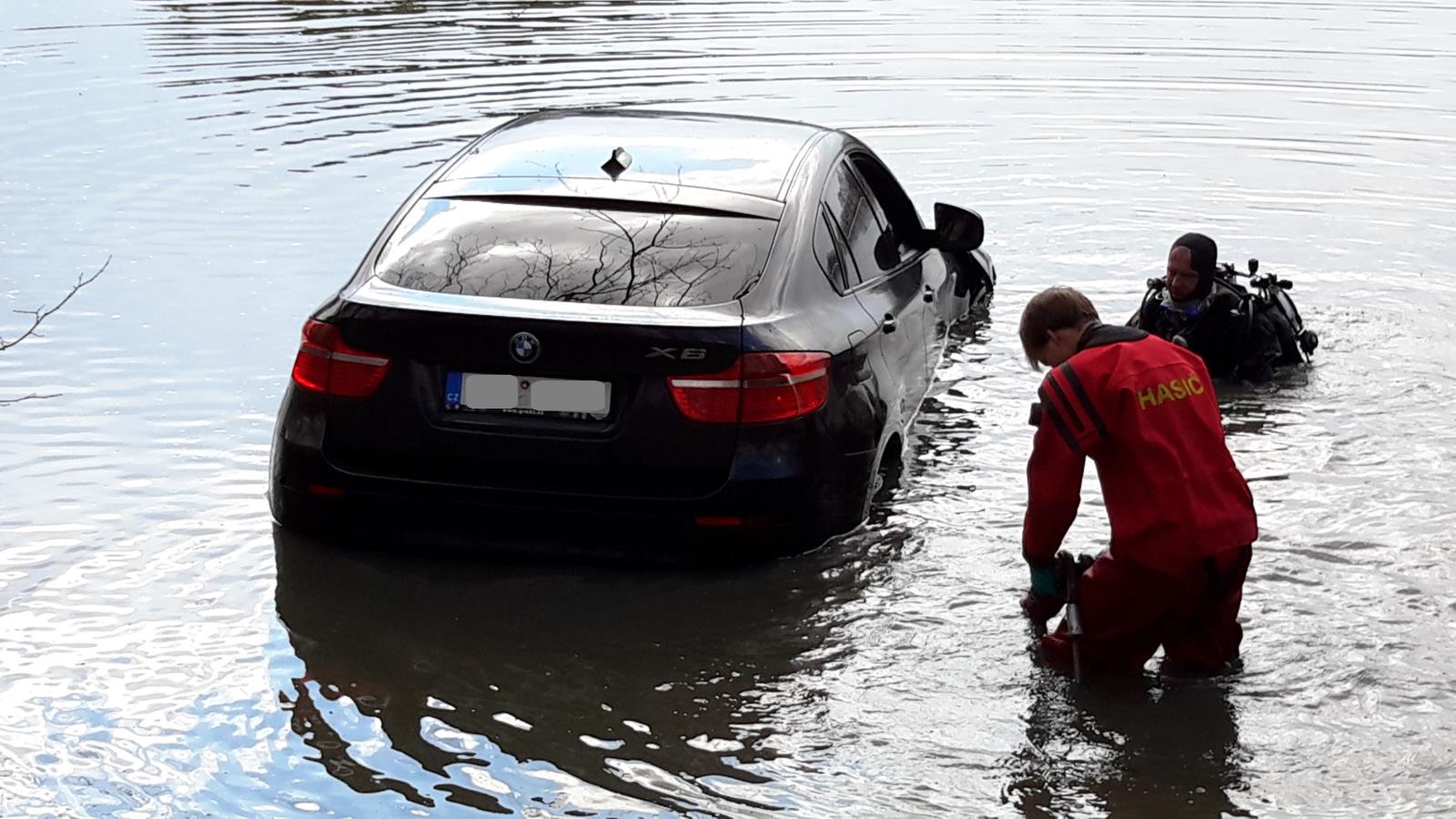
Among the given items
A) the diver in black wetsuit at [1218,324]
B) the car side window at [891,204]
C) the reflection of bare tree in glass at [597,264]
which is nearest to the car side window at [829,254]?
the reflection of bare tree in glass at [597,264]

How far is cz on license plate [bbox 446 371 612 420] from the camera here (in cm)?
635

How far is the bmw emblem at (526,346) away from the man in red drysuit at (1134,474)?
1.59 m

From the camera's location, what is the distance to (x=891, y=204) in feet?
28.2

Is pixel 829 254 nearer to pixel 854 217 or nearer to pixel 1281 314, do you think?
pixel 854 217

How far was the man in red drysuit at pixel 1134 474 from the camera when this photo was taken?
219 inches

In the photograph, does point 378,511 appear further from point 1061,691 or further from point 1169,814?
point 1169,814

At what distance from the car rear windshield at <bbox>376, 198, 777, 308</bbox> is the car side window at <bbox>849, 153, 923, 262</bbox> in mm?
1508

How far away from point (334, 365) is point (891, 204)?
9.97ft

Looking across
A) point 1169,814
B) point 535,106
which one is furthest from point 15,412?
point 535,106

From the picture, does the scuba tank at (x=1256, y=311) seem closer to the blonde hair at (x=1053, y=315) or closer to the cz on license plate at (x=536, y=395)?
the blonde hair at (x=1053, y=315)

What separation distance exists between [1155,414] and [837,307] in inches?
71.2

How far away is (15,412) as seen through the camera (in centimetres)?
902

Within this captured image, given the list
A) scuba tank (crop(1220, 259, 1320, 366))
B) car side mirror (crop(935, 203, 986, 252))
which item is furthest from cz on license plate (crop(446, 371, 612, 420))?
scuba tank (crop(1220, 259, 1320, 366))

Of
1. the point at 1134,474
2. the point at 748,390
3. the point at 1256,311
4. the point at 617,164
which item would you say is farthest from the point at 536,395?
the point at 1256,311
